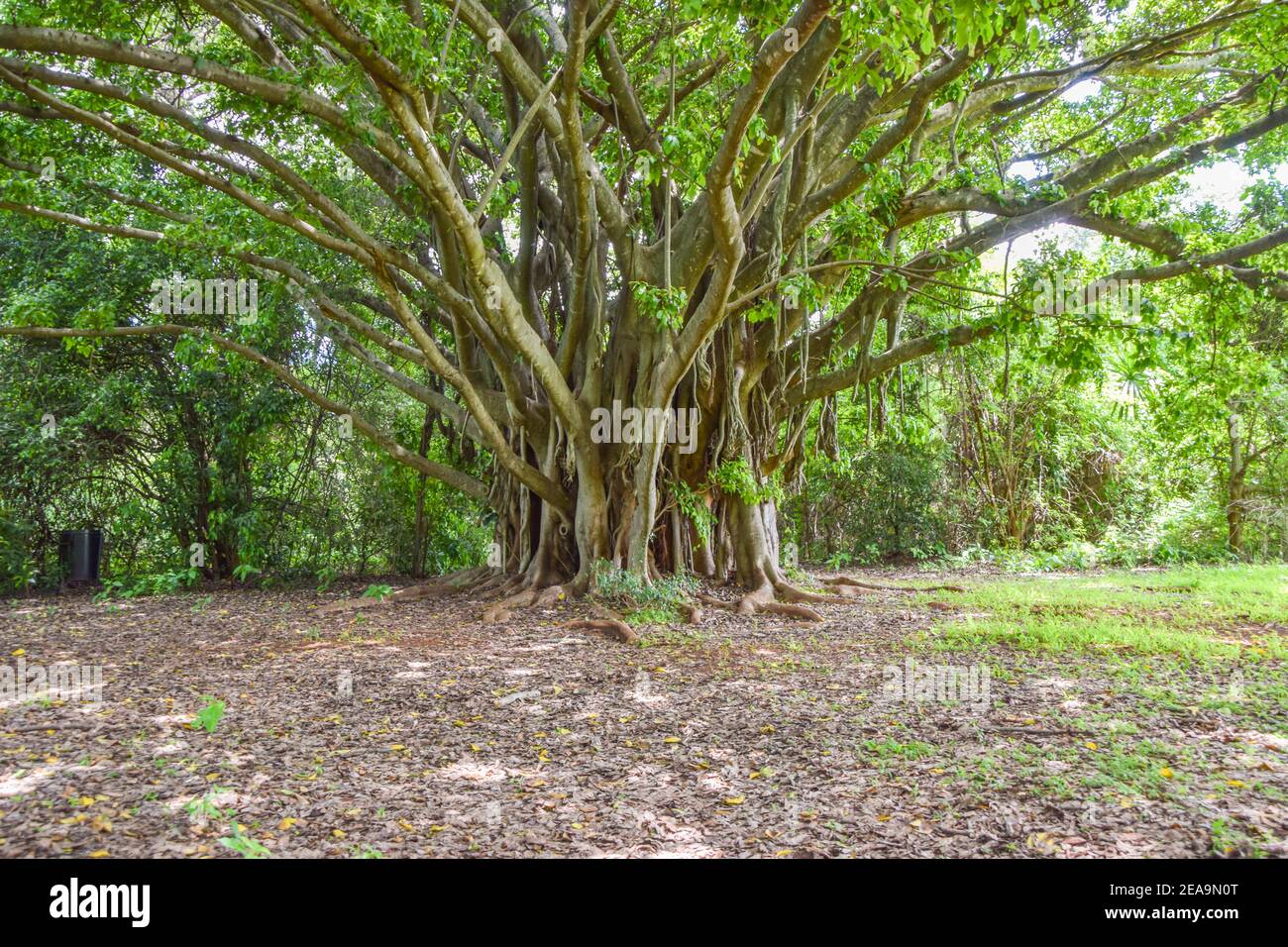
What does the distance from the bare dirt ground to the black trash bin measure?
4.09 meters

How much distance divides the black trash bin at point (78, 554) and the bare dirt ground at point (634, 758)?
4.09 meters

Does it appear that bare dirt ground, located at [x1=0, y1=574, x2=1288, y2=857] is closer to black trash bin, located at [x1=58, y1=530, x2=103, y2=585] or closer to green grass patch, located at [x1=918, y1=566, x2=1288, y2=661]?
green grass patch, located at [x1=918, y1=566, x2=1288, y2=661]

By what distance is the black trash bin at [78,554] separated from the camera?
29.5 ft

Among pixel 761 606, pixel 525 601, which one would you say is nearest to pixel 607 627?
pixel 525 601

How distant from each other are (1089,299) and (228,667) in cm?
729

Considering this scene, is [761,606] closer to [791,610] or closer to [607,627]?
[791,610]

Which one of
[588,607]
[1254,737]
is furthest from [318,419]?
[1254,737]

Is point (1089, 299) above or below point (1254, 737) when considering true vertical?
above

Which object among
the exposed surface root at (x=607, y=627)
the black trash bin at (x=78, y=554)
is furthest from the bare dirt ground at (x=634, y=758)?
the black trash bin at (x=78, y=554)

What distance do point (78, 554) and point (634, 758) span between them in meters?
8.52

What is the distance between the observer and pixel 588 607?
22.8ft

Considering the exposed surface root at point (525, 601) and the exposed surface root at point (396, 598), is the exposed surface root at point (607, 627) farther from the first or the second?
the exposed surface root at point (396, 598)
